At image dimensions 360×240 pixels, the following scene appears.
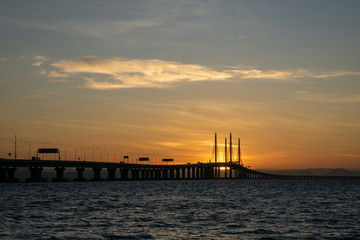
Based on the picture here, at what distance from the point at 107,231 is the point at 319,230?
1754 centimetres

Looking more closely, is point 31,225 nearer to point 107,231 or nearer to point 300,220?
point 107,231

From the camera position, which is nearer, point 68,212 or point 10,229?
point 10,229

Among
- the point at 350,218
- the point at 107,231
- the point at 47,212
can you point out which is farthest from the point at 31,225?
the point at 350,218

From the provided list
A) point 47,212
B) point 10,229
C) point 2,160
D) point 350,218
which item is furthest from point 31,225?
point 2,160

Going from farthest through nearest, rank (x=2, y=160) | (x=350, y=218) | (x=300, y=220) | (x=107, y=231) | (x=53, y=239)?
1. (x=2, y=160)
2. (x=350, y=218)
3. (x=300, y=220)
4. (x=107, y=231)
5. (x=53, y=239)

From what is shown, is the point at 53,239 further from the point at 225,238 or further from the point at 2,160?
the point at 2,160

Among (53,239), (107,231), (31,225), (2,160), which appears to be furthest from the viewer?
(2,160)

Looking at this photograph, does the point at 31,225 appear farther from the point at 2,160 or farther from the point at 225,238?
the point at 2,160

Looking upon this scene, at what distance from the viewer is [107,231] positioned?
39.3 m

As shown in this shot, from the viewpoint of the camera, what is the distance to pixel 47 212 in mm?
54844

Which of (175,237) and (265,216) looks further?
(265,216)

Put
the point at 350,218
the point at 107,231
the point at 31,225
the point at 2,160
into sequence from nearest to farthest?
the point at 107,231 < the point at 31,225 < the point at 350,218 < the point at 2,160

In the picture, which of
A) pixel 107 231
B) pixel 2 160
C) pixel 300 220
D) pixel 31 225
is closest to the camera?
pixel 107 231

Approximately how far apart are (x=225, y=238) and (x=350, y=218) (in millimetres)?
22210
